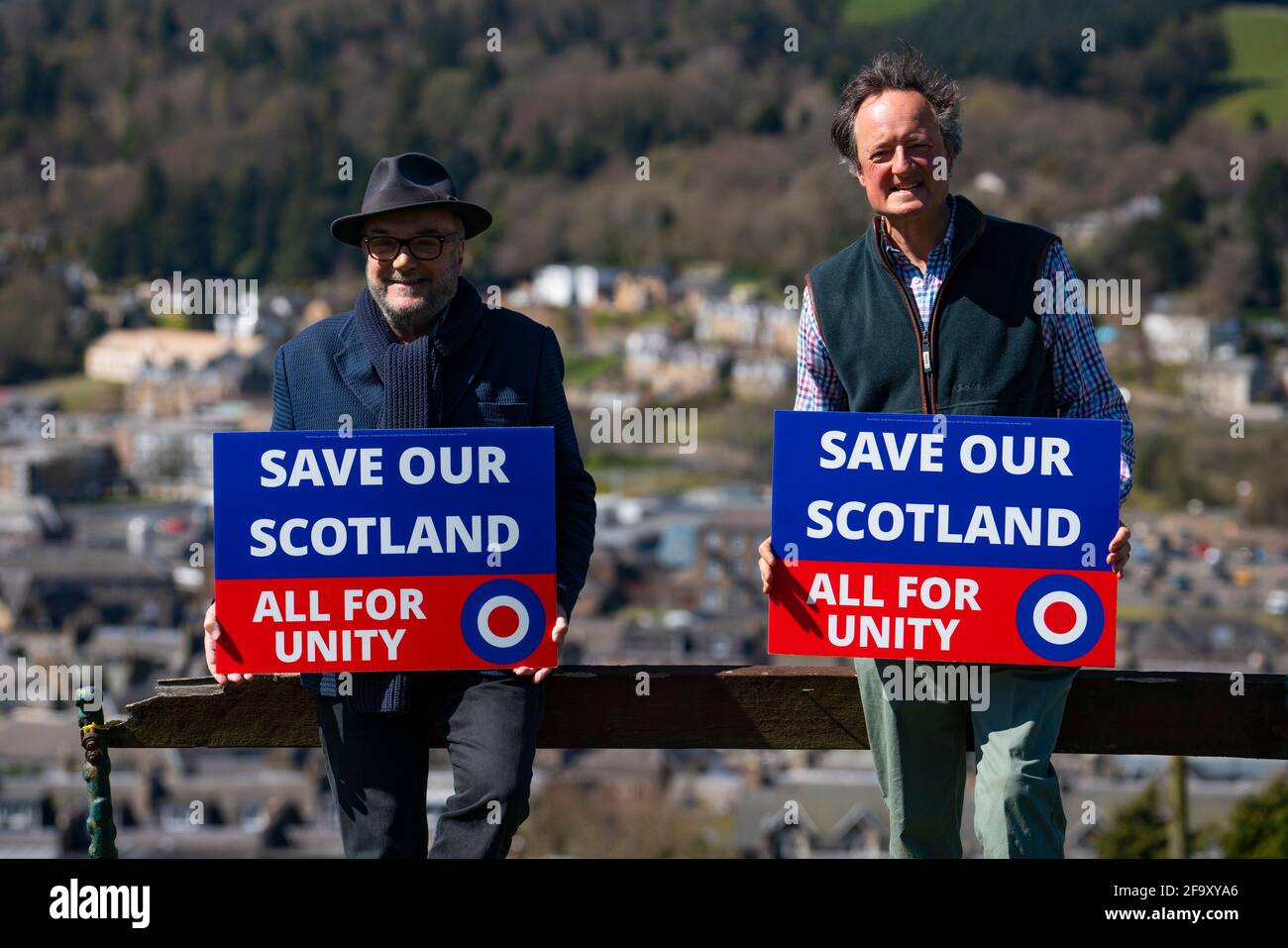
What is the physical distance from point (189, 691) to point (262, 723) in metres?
0.15

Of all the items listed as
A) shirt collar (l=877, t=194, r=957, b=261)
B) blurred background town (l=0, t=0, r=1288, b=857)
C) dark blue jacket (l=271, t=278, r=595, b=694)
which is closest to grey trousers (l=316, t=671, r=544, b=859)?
dark blue jacket (l=271, t=278, r=595, b=694)

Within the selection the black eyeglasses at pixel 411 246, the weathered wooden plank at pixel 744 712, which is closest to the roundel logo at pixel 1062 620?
the weathered wooden plank at pixel 744 712

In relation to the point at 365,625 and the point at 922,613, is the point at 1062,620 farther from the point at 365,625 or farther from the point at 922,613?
the point at 365,625

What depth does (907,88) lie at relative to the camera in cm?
353

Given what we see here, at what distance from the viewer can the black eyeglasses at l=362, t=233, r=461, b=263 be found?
3.57m

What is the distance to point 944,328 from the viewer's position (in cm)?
358

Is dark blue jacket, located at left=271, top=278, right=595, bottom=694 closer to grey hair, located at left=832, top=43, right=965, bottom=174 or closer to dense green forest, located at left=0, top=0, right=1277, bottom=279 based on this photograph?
grey hair, located at left=832, top=43, right=965, bottom=174

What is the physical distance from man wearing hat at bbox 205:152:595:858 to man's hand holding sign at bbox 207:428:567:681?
0.04 metres

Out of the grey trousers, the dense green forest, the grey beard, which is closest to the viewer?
the grey trousers

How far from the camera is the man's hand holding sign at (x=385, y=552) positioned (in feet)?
11.9

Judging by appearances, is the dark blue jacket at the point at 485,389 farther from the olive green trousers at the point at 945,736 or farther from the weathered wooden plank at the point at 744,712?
the olive green trousers at the point at 945,736

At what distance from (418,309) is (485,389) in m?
0.19

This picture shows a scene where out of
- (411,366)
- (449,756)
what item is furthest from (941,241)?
(449,756)
